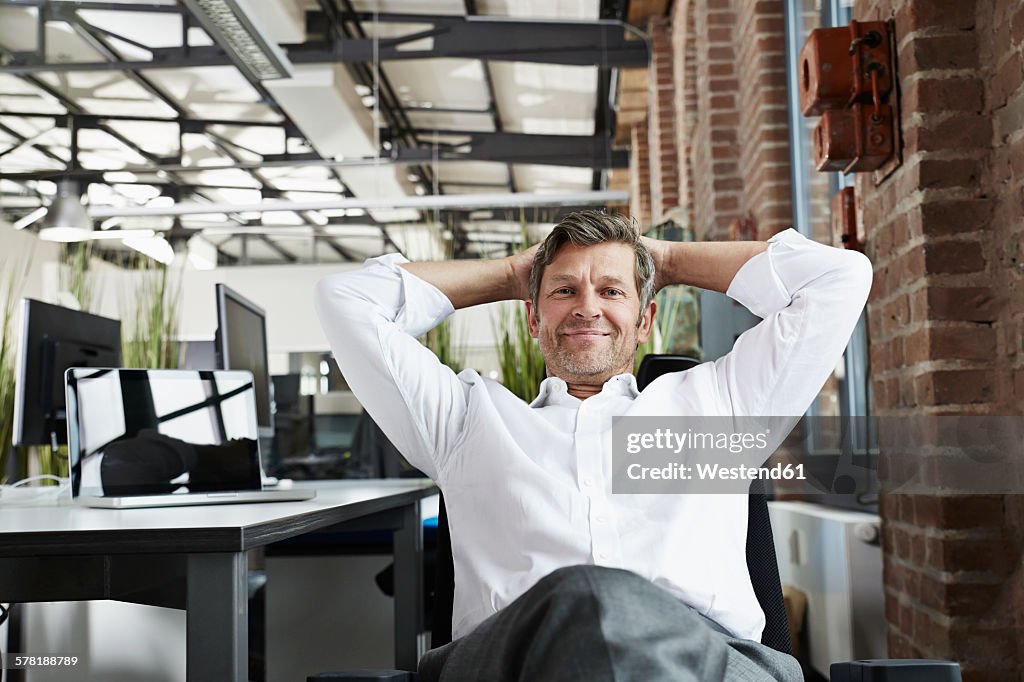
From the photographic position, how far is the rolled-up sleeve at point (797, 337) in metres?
1.75

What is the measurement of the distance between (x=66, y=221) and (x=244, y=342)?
2791 millimetres

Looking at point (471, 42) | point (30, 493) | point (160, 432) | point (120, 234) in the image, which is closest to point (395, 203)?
point (471, 42)

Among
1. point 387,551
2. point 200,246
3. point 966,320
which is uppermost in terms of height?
point 200,246

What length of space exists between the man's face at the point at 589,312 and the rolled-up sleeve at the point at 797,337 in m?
0.20

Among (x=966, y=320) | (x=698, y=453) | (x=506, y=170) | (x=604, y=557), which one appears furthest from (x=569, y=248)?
(x=506, y=170)

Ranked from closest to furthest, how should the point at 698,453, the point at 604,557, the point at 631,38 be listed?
the point at 604,557 → the point at 698,453 → the point at 631,38

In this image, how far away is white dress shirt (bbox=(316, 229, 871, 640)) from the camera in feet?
5.17

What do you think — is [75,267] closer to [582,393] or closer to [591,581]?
[582,393]

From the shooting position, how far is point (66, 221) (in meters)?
5.22

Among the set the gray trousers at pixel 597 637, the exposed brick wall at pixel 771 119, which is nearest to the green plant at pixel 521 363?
the exposed brick wall at pixel 771 119

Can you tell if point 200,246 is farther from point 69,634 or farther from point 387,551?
point 69,634

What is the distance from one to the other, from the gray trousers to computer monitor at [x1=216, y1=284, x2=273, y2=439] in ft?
5.57

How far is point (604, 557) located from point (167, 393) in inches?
43.5

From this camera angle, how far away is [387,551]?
308cm
